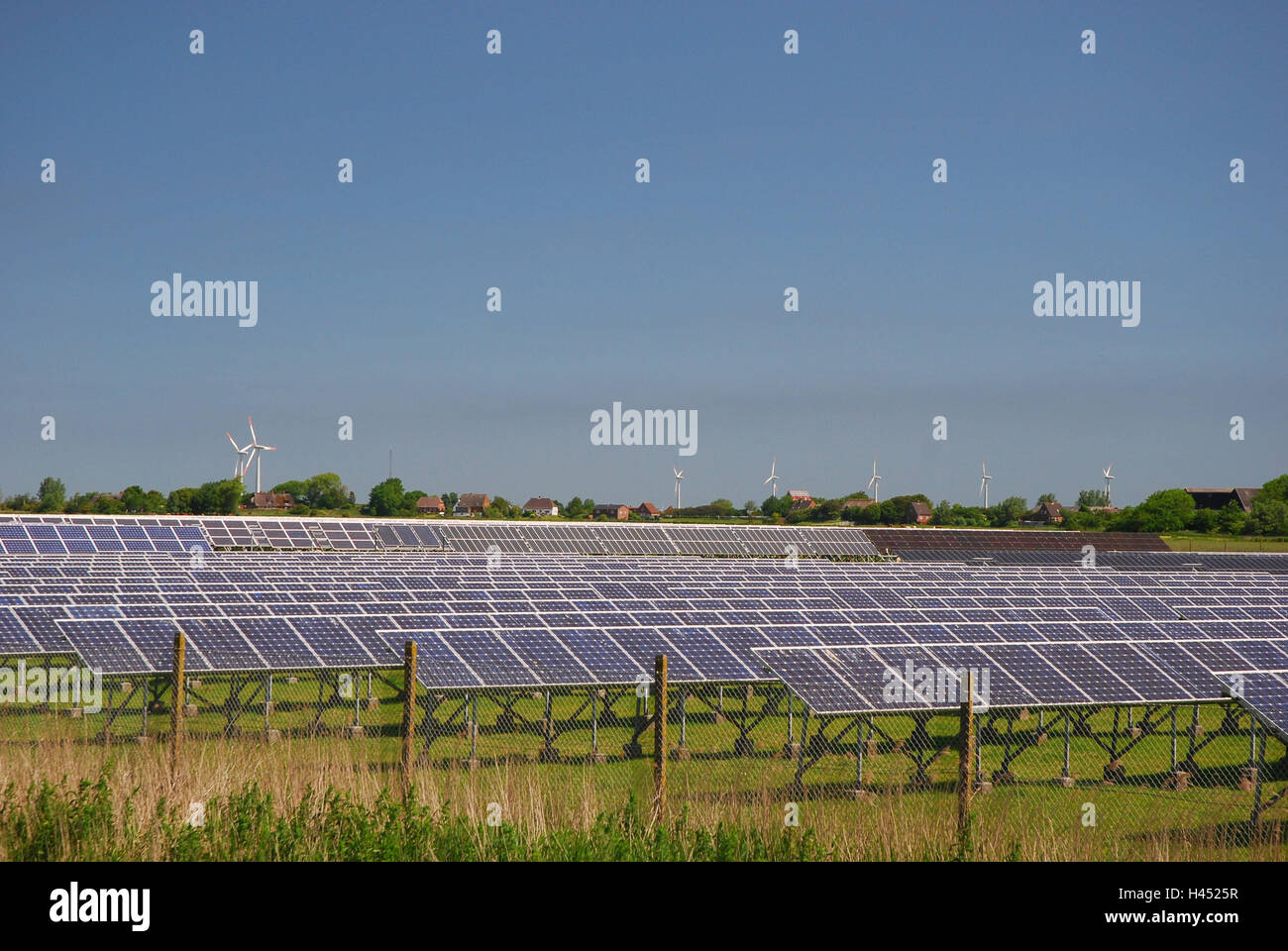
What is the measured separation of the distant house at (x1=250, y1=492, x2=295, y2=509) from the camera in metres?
132

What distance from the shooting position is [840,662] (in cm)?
1828

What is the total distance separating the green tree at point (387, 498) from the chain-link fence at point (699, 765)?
364 ft

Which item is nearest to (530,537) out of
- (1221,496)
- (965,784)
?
(965,784)

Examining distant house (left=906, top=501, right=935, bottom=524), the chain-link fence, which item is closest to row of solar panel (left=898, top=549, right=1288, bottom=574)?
the chain-link fence

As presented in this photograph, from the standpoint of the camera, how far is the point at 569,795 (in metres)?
13.2

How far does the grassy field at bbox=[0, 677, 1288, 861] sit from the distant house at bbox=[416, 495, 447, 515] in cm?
12873

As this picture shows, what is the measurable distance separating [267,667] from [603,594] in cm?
1401

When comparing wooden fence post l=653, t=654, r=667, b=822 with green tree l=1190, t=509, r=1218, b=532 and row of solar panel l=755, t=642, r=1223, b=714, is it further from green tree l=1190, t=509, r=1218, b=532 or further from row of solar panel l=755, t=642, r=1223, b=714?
green tree l=1190, t=509, r=1218, b=532

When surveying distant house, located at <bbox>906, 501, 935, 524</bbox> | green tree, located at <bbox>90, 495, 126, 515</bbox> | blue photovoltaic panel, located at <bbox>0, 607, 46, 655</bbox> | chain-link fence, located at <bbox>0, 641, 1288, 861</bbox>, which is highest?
green tree, located at <bbox>90, 495, 126, 515</bbox>

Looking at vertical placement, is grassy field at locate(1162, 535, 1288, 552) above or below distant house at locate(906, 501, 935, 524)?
below
